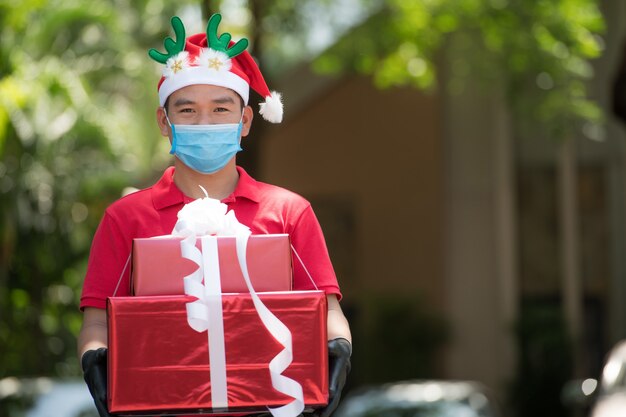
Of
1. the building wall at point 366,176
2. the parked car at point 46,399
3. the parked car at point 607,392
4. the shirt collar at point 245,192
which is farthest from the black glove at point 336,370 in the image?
the building wall at point 366,176

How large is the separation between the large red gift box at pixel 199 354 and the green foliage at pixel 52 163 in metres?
8.77

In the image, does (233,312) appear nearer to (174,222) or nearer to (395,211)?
(174,222)

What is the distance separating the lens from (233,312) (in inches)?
123

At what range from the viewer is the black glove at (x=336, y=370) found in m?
3.19

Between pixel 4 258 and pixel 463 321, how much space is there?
716 cm

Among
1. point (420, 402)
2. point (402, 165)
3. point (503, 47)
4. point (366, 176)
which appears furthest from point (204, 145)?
point (366, 176)

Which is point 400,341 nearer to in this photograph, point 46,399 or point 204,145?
point 46,399

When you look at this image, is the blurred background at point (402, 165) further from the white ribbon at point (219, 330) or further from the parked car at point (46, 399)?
the white ribbon at point (219, 330)

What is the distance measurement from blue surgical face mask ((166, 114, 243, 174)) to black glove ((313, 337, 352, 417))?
1.71 ft

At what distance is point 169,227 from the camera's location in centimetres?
338

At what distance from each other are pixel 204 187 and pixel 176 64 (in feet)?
1.00

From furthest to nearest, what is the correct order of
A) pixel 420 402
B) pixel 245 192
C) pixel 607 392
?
pixel 420 402 < pixel 607 392 < pixel 245 192

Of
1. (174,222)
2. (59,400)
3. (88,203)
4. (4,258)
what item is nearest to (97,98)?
(88,203)

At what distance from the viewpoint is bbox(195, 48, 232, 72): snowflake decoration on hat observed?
3438 millimetres
